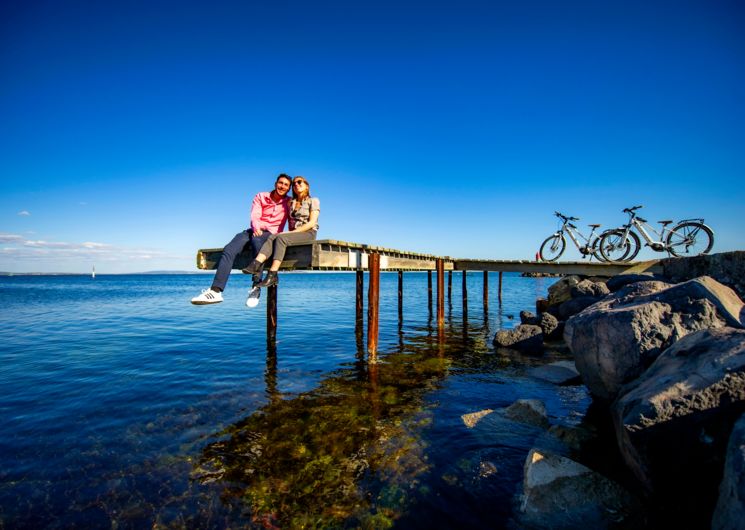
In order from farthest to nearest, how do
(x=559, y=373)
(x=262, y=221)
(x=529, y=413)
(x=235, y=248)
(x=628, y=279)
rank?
(x=628, y=279) < (x=559, y=373) < (x=262, y=221) < (x=235, y=248) < (x=529, y=413)

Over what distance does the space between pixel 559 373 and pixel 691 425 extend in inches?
244

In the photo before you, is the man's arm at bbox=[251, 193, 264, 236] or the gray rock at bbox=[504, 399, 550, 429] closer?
the gray rock at bbox=[504, 399, 550, 429]

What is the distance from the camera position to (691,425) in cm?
271

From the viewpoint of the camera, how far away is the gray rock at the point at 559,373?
797 centimetres

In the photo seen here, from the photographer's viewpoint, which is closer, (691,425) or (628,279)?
(691,425)

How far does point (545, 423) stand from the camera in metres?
5.43

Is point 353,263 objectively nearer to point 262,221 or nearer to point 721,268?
point 262,221

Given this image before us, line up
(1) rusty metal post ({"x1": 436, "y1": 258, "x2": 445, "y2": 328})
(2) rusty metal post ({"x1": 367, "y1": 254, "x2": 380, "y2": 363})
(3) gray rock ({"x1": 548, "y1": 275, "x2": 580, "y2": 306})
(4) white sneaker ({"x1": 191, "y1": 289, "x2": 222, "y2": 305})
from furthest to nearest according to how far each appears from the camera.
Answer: (3) gray rock ({"x1": 548, "y1": 275, "x2": 580, "y2": 306}) < (1) rusty metal post ({"x1": 436, "y1": 258, "x2": 445, "y2": 328}) < (2) rusty metal post ({"x1": 367, "y1": 254, "x2": 380, "y2": 363}) < (4) white sneaker ({"x1": 191, "y1": 289, "x2": 222, "y2": 305})

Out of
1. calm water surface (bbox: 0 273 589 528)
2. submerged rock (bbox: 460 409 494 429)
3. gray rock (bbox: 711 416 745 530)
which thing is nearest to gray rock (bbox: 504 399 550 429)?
calm water surface (bbox: 0 273 589 528)

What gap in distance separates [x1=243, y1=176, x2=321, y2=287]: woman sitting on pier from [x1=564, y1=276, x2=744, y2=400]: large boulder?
17.9 feet

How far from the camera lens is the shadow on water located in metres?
3.65

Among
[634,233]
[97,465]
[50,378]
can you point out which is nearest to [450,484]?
[97,465]

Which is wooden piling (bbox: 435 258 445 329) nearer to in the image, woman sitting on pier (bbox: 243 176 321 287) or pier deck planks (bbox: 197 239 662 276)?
pier deck planks (bbox: 197 239 662 276)

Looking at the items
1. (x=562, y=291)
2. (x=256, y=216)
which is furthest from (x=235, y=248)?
(x=562, y=291)
